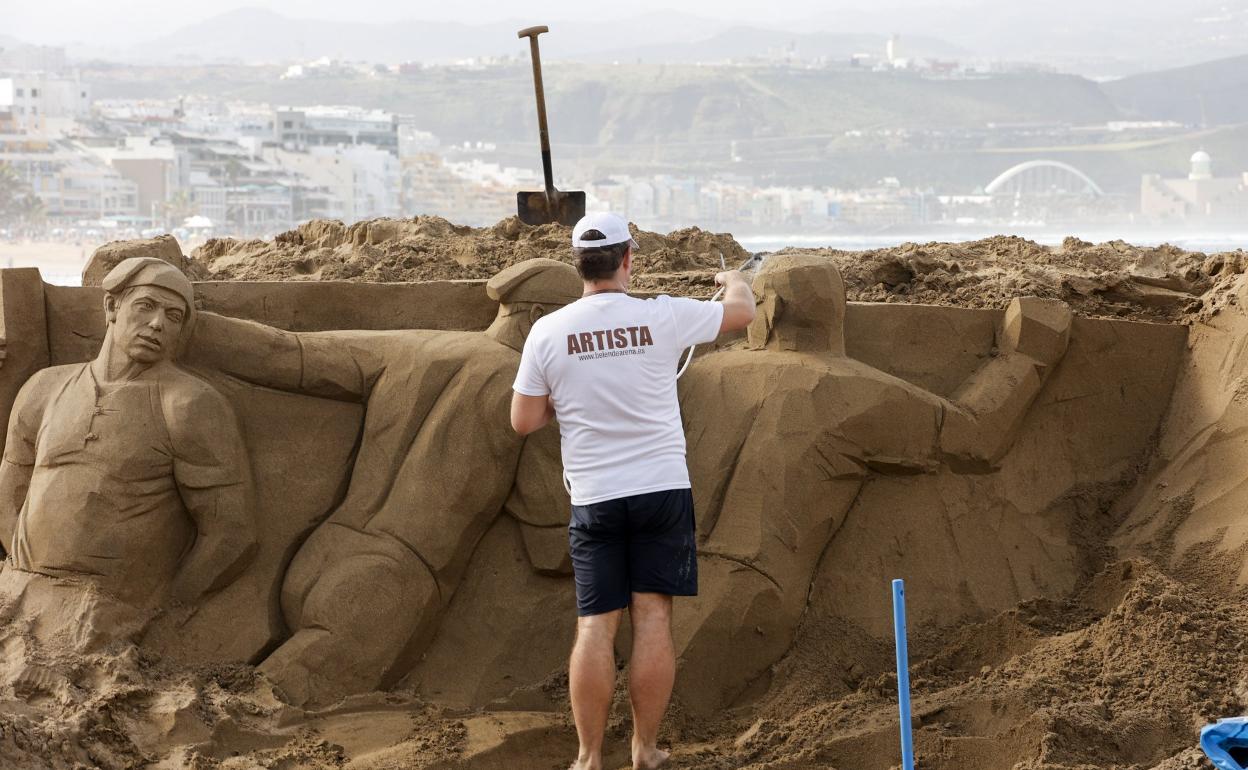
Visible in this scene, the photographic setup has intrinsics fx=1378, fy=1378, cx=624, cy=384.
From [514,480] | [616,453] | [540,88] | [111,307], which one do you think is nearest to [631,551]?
[616,453]

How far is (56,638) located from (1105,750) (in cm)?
300

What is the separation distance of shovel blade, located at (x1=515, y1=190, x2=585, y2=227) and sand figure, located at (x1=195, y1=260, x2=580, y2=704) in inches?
103

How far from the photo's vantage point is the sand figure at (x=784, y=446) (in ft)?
14.5

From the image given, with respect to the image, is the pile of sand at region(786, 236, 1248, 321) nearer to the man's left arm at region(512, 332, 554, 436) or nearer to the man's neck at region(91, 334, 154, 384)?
the man's left arm at region(512, 332, 554, 436)

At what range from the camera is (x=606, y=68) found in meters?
35.5

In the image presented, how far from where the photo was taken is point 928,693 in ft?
13.6

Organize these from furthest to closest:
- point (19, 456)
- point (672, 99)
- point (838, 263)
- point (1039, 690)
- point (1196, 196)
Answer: point (672, 99)
point (1196, 196)
point (838, 263)
point (19, 456)
point (1039, 690)

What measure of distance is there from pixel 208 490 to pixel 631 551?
150 centimetres

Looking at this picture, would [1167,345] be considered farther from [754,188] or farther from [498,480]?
[754,188]

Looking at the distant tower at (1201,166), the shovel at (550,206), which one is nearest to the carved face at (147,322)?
the shovel at (550,206)

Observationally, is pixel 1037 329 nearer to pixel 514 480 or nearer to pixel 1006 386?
pixel 1006 386

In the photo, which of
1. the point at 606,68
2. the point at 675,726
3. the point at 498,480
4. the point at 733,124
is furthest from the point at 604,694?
the point at 606,68

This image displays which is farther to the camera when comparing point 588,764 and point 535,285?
point 535,285

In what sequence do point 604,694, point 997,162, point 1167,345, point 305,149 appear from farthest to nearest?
point 997,162
point 305,149
point 1167,345
point 604,694
